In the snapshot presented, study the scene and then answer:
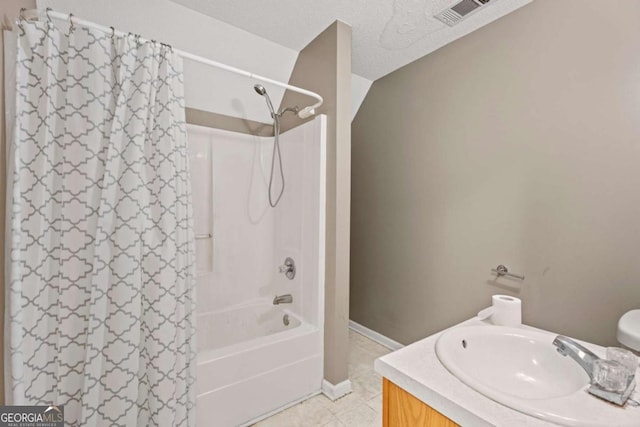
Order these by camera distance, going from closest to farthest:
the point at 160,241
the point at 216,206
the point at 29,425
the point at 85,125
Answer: the point at 29,425 → the point at 85,125 → the point at 160,241 → the point at 216,206

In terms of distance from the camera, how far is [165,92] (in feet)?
4.32

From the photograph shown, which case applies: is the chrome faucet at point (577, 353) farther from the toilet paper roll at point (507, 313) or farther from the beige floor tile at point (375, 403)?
the beige floor tile at point (375, 403)

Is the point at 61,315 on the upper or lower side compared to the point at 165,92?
lower

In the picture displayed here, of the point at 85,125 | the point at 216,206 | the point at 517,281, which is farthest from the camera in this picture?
the point at 216,206

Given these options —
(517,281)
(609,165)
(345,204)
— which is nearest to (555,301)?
(517,281)

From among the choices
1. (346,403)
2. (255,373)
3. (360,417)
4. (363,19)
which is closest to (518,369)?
(360,417)

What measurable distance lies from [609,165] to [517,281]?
740 mm

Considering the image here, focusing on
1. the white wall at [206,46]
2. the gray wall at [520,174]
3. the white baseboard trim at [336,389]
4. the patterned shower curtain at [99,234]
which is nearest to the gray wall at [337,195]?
the white baseboard trim at [336,389]

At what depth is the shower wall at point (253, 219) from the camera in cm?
199

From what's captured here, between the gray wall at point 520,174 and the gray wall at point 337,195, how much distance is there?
722mm

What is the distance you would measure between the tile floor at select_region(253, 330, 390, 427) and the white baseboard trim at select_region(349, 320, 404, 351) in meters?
0.41

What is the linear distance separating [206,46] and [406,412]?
2.31m

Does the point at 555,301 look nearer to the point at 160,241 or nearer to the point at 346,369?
the point at 346,369

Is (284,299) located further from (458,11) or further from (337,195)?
(458,11)
